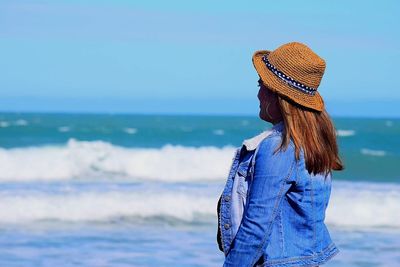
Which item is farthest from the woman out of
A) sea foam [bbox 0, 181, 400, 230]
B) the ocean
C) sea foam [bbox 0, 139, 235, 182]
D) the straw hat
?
sea foam [bbox 0, 139, 235, 182]

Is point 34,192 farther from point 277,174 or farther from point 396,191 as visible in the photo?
point 277,174

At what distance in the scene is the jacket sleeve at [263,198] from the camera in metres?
2.58

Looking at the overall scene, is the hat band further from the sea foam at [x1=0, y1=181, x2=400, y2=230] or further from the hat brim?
the sea foam at [x1=0, y1=181, x2=400, y2=230]

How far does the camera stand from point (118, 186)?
14984 millimetres

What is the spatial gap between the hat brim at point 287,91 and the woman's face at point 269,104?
0.10ft

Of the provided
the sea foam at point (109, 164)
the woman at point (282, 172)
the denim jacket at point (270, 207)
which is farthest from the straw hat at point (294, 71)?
the sea foam at point (109, 164)

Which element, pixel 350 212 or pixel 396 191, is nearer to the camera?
pixel 350 212

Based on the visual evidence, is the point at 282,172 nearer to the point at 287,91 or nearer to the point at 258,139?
the point at 258,139

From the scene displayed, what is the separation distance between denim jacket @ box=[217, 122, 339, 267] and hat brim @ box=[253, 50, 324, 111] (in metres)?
0.09

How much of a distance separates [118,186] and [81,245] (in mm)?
5874

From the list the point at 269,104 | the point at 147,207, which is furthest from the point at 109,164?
the point at 269,104

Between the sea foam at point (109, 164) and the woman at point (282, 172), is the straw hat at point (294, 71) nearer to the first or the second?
the woman at point (282, 172)

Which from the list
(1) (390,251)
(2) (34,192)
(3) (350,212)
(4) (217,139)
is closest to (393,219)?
(3) (350,212)

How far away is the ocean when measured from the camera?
8.62m
